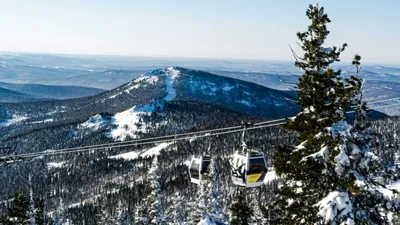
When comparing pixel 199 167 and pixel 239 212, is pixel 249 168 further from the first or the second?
pixel 239 212

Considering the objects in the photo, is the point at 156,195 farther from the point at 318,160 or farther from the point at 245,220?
the point at 318,160

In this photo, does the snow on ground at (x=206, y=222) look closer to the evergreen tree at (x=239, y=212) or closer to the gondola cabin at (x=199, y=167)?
the gondola cabin at (x=199, y=167)

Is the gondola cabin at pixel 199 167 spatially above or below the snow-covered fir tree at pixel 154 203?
above

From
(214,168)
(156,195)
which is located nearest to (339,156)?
(214,168)

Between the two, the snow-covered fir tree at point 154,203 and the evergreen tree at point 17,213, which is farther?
the snow-covered fir tree at point 154,203

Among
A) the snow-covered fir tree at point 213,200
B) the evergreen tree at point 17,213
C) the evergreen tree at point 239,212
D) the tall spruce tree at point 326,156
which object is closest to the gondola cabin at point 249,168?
the tall spruce tree at point 326,156

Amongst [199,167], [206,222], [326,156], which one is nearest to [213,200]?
[206,222]
